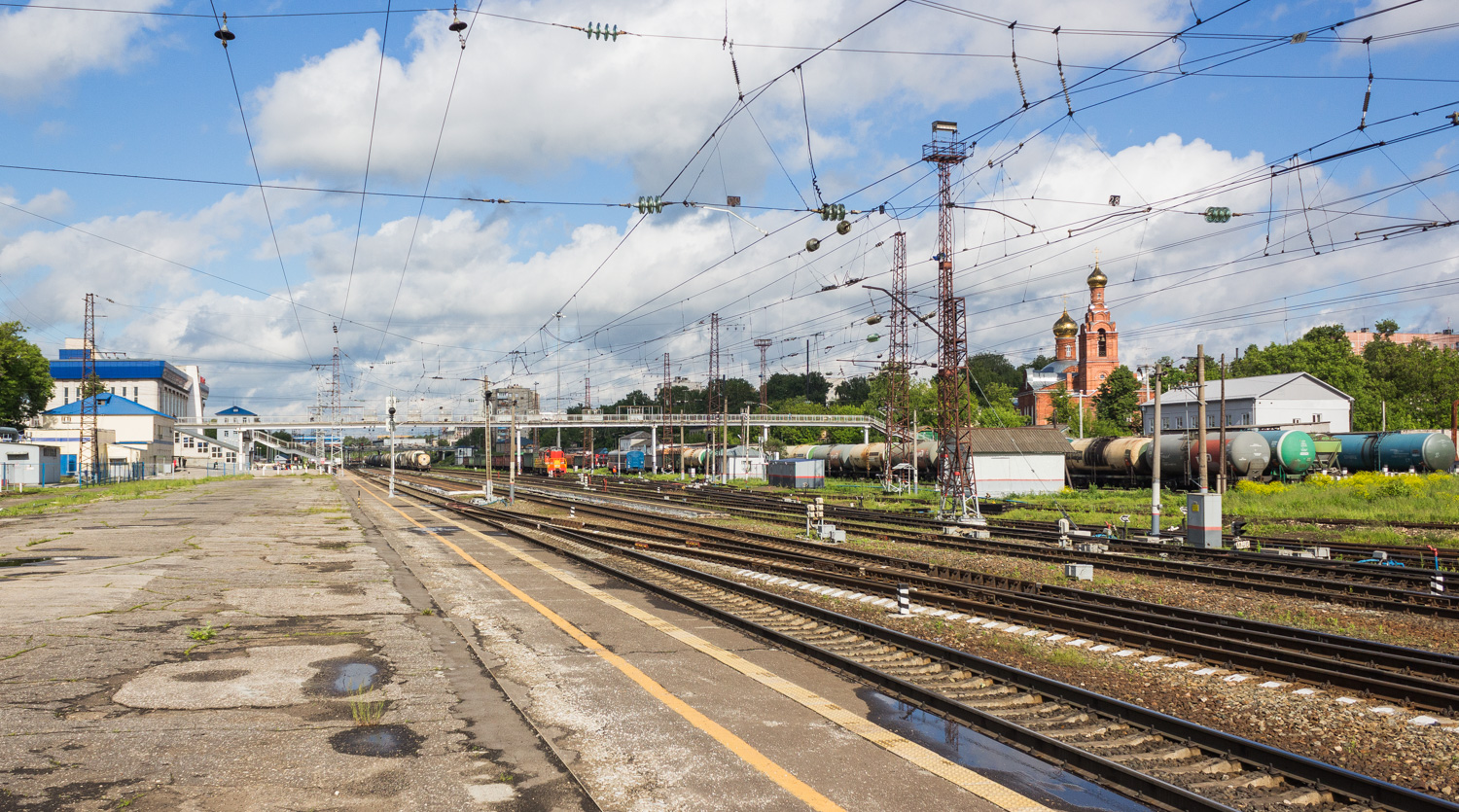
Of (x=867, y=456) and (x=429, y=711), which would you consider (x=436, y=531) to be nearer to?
(x=429, y=711)

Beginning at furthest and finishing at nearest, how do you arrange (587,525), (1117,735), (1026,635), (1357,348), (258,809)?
(1357,348), (587,525), (1026,635), (1117,735), (258,809)

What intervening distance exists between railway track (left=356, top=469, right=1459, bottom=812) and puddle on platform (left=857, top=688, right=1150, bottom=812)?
6.9 inches

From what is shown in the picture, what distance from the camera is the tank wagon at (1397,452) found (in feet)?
A: 156

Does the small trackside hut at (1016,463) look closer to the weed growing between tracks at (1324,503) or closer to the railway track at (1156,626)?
the weed growing between tracks at (1324,503)

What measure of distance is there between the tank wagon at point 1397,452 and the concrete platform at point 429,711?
5005cm

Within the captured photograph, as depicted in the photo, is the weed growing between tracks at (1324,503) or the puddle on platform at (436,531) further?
the weed growing between tracks at (1324,503)

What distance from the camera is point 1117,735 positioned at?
26.8 feet

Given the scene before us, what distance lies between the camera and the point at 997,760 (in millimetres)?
7426

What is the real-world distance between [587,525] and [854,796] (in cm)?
2809

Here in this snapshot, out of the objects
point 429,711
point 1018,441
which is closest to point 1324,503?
point 1018,441

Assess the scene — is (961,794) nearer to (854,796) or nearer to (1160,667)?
(854,796)

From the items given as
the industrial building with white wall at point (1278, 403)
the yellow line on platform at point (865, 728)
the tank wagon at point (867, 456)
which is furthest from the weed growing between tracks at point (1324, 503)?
the industrial building with white wall at point (1278, 403)

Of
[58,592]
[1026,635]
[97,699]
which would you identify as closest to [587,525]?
[58,592]

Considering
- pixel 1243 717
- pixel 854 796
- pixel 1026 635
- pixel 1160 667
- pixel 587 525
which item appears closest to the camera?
pixel 854 796
